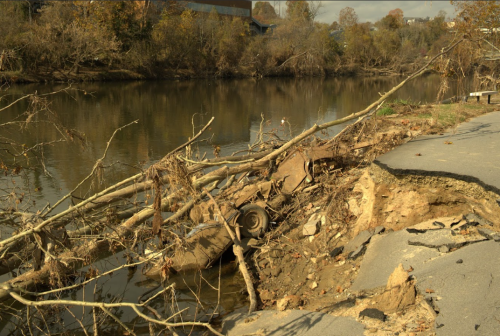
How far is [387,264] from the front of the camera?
570 cm

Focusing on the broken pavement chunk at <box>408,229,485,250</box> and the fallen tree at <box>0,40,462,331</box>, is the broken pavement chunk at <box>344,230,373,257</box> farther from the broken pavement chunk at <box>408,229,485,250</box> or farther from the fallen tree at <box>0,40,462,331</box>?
the fallen tree at <box>0,40,462,331</box>

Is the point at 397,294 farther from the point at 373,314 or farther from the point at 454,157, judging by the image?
the point at 454,157

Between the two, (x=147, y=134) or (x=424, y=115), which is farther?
(x=147, y=134)

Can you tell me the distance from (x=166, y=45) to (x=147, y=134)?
3571 cm

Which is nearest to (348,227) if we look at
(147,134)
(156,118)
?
(147,134)

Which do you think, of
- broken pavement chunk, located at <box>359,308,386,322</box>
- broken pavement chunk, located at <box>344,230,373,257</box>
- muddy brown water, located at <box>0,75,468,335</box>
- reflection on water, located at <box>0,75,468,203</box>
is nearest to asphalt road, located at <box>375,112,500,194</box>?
broken pavement chunk, located at <box>344,230,373,257</box>

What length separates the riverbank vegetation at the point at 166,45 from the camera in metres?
40.7

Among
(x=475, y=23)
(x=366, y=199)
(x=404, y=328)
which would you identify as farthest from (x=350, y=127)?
(x=475, y=23)

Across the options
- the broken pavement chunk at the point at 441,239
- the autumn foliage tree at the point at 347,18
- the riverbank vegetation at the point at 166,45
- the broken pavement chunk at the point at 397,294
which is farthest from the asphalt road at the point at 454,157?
the autumn foliage tree at the point at 347,18

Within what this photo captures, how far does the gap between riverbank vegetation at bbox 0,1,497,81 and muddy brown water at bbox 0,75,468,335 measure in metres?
4.62

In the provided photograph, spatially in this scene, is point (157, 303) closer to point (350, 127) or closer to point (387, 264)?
point (387, 264)

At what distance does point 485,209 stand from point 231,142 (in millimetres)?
11799

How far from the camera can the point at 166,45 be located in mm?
51625

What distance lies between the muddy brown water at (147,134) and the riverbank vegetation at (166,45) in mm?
4624
